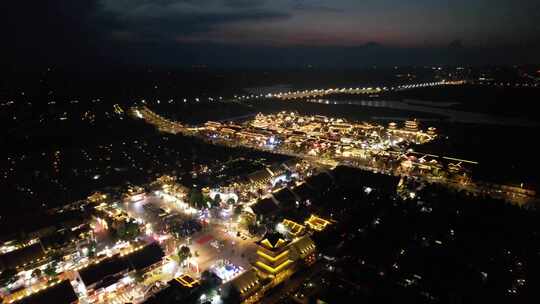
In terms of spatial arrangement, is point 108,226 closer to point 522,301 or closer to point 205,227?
point 205,227

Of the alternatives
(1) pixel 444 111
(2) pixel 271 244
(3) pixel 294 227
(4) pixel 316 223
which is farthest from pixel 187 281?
(1) pixel 444 111

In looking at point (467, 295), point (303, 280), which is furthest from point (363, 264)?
point (467, 295)

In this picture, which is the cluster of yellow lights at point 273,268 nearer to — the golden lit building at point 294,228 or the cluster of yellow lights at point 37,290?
the golden lit building at point 294,228

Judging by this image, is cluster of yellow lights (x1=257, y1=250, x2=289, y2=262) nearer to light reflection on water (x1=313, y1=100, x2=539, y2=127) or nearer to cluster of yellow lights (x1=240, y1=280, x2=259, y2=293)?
cluster of yellow lights (x1=240, y1=280, x2=259, y2=293)

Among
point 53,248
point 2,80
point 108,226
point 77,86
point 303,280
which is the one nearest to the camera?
point 303,280

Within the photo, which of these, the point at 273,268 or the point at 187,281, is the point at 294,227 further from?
the point at 187,281

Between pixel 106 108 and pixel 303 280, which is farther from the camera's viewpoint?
pixel 106 108

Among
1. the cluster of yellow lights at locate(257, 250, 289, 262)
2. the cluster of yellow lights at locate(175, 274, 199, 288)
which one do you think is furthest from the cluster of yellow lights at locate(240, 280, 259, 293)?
the cluster of yellow lights at locate(175, 274, 199, 288)

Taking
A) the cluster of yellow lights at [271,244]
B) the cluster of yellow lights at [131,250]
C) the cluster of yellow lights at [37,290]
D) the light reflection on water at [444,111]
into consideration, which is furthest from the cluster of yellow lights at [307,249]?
the light reflection on water at [444,111]

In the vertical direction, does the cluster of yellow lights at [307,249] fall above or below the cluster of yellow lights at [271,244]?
below
